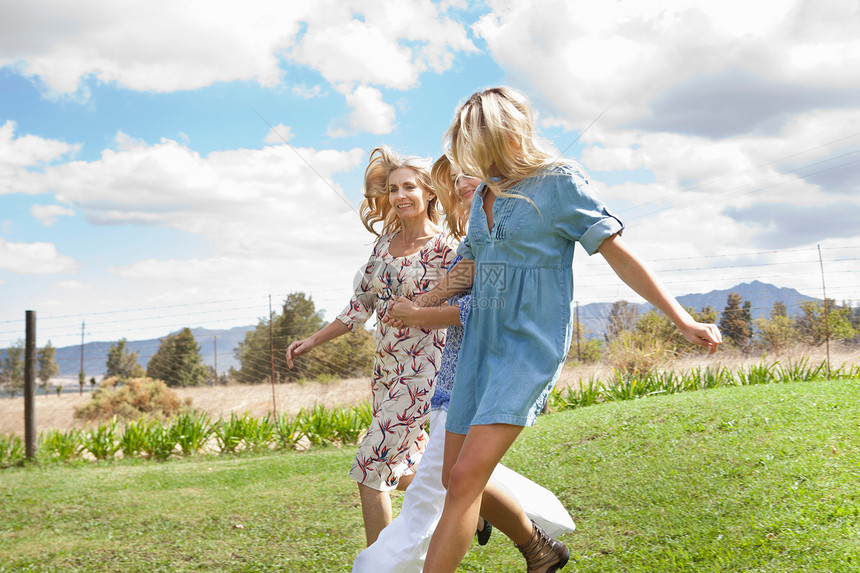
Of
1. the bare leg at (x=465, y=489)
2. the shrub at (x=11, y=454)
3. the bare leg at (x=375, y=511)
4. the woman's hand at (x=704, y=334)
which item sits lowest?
the shrub at (x=11, y=454)

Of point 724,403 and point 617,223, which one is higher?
point 617,223

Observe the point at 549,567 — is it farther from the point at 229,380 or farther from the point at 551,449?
the point at 229,380

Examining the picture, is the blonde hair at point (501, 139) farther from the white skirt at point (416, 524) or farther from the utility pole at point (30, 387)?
the utility pole at point (30, 387)

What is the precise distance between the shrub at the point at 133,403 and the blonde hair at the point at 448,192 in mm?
13785

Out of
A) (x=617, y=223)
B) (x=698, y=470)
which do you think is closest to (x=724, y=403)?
(x=698, y=470)

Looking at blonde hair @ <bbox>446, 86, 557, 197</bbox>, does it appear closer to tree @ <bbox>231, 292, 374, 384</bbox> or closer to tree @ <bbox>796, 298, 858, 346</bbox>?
tree @ <bbox>231, 292, 374, 384</bbox>

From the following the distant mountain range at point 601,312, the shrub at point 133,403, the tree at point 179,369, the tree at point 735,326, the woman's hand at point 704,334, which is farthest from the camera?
A: the tree at point 179,369

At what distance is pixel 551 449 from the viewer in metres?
6.02

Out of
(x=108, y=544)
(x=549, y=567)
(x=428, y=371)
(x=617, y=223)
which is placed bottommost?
(x=108, y=544)

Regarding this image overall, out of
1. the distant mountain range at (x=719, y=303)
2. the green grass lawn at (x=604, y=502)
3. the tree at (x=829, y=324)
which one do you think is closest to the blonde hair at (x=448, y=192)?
the green grass lawn at (x=604, y=502)

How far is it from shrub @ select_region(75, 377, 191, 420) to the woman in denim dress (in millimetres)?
14404

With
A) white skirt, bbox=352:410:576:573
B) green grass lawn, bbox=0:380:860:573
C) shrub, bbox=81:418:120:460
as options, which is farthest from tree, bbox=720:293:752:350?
white skirt, bbox=352:410:576:573

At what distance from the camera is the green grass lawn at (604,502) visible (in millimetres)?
3621

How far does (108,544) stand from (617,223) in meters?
4.42
